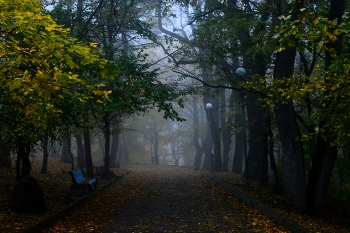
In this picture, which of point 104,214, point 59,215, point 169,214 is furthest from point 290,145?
point 59,215

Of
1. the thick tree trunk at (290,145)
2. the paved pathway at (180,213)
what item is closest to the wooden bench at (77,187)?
the paved pathway at (180,213)

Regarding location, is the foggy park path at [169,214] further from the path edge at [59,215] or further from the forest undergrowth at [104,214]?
the path edge at [59,215]

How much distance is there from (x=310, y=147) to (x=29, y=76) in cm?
1137

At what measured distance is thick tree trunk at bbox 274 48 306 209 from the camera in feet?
41.1

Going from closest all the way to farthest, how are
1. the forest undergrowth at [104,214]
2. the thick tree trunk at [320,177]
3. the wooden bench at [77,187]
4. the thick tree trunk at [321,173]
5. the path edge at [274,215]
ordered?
the path edge at [274,215]
the forest undergrowth at [104,214]
the thick tree trunk at [321,173]
the thick tree trunk at [320,177]
the wooden bench at [77,187]

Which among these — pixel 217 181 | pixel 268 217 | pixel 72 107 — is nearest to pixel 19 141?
pixel 72 107

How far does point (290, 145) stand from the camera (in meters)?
12.7

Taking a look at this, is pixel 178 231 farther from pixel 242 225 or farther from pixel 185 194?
pixel 185 194

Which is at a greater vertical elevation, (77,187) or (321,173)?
(321,173)

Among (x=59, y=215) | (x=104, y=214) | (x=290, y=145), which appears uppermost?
(x=290, y=145)

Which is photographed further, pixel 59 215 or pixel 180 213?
pixel 180 213

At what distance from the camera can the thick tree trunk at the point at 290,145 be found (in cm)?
1254

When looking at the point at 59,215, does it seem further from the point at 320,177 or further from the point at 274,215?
the point at 320,177

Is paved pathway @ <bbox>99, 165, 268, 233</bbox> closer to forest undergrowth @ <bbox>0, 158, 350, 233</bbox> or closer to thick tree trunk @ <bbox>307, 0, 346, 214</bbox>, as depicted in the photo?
forest undergrowth @ <bbox>0, 158, 350, 233</bbox>
